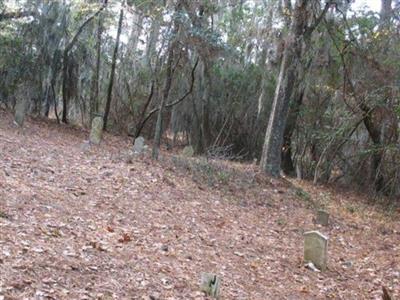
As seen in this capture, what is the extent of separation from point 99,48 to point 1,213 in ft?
39.9

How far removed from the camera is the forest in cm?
545

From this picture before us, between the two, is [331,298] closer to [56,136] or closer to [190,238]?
[190,238]

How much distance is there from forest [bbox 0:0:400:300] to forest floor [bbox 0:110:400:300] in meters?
0.03

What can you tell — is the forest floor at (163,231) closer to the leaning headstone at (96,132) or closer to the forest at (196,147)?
the forest at (196,147)

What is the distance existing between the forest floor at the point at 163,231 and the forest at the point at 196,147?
0.03 metres

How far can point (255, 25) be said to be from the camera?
14.7 meters

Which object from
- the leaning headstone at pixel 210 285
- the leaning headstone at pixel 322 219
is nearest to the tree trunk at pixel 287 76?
the leaning headstone at pixel 322 219

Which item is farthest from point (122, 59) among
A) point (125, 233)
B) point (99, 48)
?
point (125, 233)

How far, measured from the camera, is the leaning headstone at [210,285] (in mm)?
4719

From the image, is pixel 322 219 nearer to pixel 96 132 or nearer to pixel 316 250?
pixel 316 250

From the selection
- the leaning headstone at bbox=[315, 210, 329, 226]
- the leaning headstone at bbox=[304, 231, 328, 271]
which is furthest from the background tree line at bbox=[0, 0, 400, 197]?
the leaning headstone at bbox=[304, 231, 328, 271]

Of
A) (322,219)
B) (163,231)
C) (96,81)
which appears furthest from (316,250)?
(96,81)

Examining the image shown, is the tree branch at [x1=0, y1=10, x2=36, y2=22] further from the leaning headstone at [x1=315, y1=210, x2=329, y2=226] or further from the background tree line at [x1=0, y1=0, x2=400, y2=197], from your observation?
the leaning headstone at [x1=315, y1=210, x2=329, y2=226]

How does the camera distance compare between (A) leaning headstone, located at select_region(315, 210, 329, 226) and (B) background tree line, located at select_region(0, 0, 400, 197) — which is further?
(B) background tree line, located at select_region(0, 0, 400, 197)
